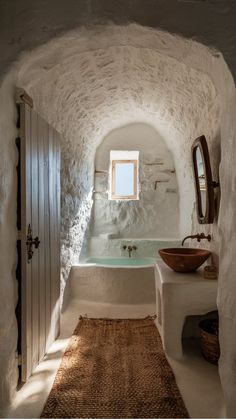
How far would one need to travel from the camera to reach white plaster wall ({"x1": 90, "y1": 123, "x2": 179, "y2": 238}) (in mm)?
4258

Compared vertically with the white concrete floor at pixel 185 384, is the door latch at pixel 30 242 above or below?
above

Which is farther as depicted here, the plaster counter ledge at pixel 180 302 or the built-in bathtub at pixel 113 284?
the built-in bathtub at pixel 113 284

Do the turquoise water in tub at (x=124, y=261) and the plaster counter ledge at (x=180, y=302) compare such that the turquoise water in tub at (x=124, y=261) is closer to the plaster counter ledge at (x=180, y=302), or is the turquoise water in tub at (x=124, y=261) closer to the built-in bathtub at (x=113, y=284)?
the built-in bathtub at (x=113, y=284)

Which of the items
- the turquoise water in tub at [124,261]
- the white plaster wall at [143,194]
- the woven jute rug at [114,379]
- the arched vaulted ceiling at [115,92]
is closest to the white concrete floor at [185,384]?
the woven jute rug at [114,379]

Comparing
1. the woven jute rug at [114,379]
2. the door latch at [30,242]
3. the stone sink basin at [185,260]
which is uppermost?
the door latch at [30,242]

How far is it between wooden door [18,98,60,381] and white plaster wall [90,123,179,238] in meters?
2.11

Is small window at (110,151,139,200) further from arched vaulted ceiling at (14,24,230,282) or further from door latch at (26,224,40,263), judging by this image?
door latch at (26,224,40,263)

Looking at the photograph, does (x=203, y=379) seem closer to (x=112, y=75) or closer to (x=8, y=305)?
(x=8, y=305)

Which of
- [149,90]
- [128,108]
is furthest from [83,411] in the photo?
[128,108]

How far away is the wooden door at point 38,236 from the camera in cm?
156

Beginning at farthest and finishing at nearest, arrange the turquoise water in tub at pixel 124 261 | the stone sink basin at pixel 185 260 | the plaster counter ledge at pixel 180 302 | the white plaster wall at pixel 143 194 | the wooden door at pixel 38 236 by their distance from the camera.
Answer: the white plaster wall at pixel 143 194 < the turquoise water in tub at pixel 124 261 < the stone sink basin at pixel 185 260 < the plaster counter ledge at pixel 180 302 < the wooden door at pixel 38 236

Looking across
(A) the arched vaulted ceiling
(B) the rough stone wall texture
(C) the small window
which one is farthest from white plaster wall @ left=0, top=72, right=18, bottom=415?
(C) the small window

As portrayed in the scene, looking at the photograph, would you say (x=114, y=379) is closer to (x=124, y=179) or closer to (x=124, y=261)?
(x=124, y=261)

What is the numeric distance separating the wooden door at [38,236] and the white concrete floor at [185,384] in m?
0.07
